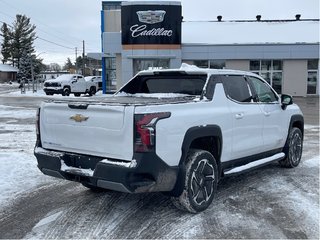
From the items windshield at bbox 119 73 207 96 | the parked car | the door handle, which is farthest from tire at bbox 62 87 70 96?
the door handle

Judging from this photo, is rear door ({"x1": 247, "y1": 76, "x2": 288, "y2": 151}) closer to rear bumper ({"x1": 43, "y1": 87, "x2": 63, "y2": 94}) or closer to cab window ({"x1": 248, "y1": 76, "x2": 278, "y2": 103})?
cab window ({"x1": 248, "y1": 76, "x2": 278, "y2": 103})

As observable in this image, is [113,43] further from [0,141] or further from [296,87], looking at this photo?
[0,141]

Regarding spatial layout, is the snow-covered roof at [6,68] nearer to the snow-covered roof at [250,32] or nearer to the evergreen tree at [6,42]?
the evergreen tree at [6,42]

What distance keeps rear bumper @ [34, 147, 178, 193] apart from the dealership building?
2533 cm

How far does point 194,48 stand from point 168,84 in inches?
991

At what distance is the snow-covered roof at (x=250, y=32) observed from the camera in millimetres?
31438

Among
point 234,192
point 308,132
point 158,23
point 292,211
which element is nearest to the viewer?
point 292,211

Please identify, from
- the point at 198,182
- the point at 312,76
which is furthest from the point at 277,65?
the point at 198,182

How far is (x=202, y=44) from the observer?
30.8m

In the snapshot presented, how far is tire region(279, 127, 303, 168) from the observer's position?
7.18 meters

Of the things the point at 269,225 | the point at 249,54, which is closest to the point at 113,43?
the point at 249,54

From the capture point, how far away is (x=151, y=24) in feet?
97.0

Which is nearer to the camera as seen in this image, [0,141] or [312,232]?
[312,232]

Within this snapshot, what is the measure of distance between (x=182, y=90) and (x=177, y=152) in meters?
1.79
